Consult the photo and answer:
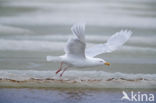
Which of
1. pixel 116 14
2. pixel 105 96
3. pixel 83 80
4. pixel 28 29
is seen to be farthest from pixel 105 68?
pixel 116 14

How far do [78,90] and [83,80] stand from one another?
260 millimetres

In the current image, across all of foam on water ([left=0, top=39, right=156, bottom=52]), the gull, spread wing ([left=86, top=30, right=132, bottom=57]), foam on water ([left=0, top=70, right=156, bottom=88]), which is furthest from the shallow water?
foam on water ([left=0, top=39, right=156, bottom=52])

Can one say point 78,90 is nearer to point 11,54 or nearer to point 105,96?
point 105,96

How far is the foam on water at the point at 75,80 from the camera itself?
4453 millimetres

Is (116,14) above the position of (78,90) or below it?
above

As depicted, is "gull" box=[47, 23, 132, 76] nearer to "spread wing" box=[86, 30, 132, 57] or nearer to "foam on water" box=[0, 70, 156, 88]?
"spread wing" box=[86, 30, 132, 57]

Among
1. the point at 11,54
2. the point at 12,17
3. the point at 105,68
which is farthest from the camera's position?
the point at 12,17

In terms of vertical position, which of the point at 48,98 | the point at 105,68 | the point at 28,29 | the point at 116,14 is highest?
the point at 116,14

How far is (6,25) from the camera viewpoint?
24.3 feet

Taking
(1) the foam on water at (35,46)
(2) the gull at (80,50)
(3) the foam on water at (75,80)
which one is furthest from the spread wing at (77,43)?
(1) the foam on water at (35,46)

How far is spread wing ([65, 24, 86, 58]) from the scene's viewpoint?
12.3 feet

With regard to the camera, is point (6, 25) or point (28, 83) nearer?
point (28, 83)

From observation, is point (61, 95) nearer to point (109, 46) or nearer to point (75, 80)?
point (75, 80)

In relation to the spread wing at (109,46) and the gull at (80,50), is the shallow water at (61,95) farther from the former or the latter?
the spread wing at (109,46)
